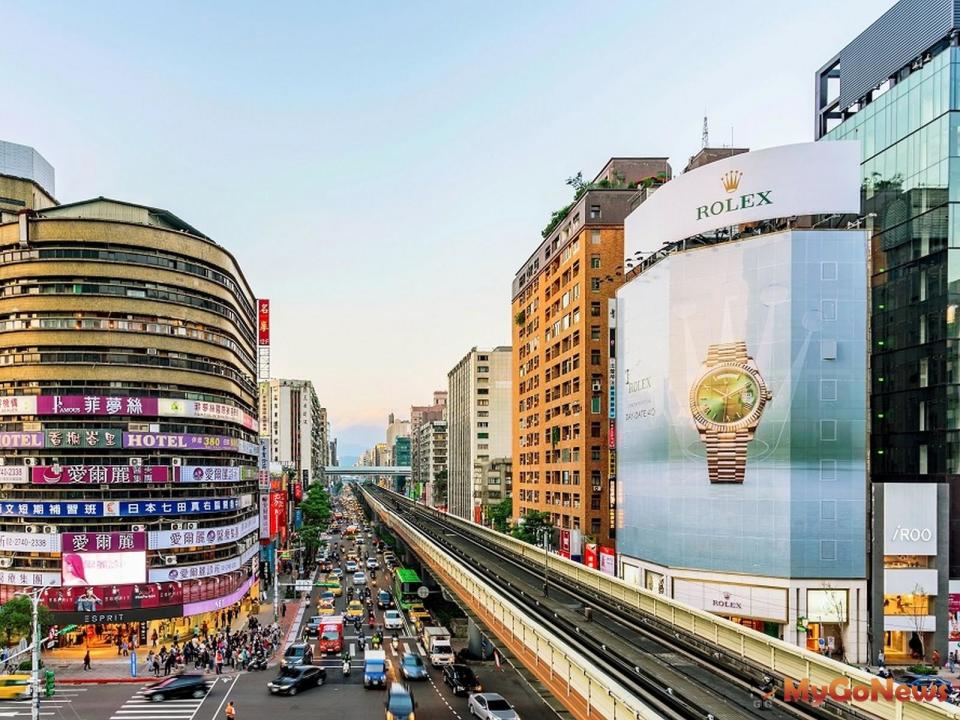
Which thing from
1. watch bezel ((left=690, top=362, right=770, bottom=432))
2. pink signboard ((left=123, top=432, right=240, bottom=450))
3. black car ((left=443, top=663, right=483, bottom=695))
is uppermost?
watch bezel ((left=690, top=362, right=770, bottom=432))

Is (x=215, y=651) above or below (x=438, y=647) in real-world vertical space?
below

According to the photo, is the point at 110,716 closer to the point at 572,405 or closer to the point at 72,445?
the point at 72,445

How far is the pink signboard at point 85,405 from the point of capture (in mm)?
62875

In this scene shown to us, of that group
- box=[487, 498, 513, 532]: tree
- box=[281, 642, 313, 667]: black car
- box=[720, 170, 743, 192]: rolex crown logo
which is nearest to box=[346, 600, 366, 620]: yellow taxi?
box=[281, 642, 313, 667]: black car

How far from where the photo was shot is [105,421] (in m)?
64.0

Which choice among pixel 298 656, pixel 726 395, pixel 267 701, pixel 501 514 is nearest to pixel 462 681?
pixel 267 701

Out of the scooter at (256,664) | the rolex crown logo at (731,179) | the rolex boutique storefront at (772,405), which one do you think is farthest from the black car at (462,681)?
the rolex crown logo at (731,179)

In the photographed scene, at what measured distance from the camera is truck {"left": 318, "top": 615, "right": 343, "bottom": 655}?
204 ft

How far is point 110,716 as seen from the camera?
149 ft

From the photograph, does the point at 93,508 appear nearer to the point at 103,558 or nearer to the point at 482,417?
the point at 103,558

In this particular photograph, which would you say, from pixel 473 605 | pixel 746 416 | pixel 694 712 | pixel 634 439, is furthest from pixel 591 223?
pixel 694 712

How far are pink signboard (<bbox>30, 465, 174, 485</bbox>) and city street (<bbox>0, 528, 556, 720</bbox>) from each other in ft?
54.3

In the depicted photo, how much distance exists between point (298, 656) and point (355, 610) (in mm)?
20611

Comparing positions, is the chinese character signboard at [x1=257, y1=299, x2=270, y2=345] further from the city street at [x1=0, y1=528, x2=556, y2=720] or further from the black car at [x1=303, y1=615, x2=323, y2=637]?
the city street at [x1=0, y1=528, x2=556, y2=720]
